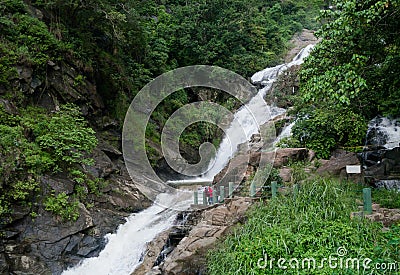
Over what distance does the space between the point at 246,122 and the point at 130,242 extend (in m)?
12.4

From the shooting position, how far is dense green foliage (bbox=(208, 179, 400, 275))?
564 centimetres

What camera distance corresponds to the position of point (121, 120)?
1672 centimetres

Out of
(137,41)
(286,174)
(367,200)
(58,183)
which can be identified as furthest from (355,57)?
(137,41)

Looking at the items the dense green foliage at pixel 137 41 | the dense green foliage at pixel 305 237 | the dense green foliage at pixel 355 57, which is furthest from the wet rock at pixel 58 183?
the dense green foliage at pixel 355 57

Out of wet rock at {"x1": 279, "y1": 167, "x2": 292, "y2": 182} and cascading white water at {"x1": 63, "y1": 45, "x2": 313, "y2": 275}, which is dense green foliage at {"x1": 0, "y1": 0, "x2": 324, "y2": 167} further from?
wet rock at {"x1": 279, "y1": 167, "x2": 292, "y2": 182}

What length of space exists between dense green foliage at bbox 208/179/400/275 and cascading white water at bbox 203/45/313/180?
11.4 metres

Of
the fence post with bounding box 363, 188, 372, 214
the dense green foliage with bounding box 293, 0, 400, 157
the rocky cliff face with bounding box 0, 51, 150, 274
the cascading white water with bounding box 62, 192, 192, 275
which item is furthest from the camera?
the cascading white water with bounding box 62, 192, 192, 275

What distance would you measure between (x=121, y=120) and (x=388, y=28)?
39.2 ft

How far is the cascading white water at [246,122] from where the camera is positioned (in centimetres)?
1942

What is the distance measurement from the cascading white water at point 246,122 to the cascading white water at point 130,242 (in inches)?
258

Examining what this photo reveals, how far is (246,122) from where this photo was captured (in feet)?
69.0

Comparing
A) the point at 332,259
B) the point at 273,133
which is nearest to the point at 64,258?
the point at 332,259

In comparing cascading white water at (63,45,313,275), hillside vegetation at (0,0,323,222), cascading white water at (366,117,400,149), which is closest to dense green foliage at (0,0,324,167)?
hillside vegetation at (0,0,323,222)

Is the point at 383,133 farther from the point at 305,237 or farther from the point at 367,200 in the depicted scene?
the point at 305,237
